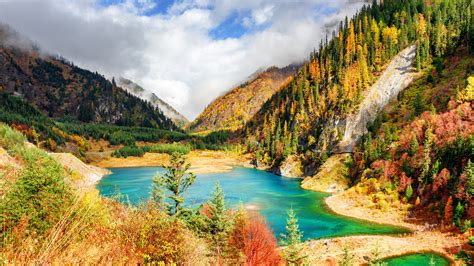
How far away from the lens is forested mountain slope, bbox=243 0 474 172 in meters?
126

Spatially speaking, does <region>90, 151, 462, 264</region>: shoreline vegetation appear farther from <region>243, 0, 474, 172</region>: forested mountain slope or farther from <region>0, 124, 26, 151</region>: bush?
<region>0, 124, 26, 151</region>: bush

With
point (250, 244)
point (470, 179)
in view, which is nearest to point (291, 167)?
point (470, 179)

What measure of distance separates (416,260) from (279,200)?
45987 millimetres

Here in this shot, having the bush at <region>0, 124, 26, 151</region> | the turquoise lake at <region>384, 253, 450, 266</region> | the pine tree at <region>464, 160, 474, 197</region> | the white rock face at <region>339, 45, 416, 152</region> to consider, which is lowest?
the turquoise lake at <region>384, 253, 450, 266</region>

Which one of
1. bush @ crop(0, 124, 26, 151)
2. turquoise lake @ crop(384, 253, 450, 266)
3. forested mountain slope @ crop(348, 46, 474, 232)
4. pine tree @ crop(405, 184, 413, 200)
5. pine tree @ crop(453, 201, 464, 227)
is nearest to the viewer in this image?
turquoise lake @ crop(384, 253, 450, 266)

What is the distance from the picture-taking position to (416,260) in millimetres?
44938

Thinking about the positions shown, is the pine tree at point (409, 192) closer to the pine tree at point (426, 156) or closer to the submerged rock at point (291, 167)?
the pine tree at point (426, 156)

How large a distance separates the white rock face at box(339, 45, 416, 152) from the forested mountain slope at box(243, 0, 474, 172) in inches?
110

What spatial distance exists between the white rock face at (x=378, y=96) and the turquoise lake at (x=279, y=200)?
98.0 ft

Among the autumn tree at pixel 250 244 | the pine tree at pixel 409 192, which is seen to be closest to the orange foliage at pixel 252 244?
the autumn tree at pixel 250 244

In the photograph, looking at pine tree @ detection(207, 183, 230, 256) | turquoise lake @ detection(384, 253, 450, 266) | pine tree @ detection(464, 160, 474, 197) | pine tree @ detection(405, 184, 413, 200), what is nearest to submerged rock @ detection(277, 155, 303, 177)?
pine tree @ detection(405, 184, 413, 200)

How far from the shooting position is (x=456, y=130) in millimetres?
68188

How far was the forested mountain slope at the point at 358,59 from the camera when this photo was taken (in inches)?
4968

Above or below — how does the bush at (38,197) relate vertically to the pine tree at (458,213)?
above
